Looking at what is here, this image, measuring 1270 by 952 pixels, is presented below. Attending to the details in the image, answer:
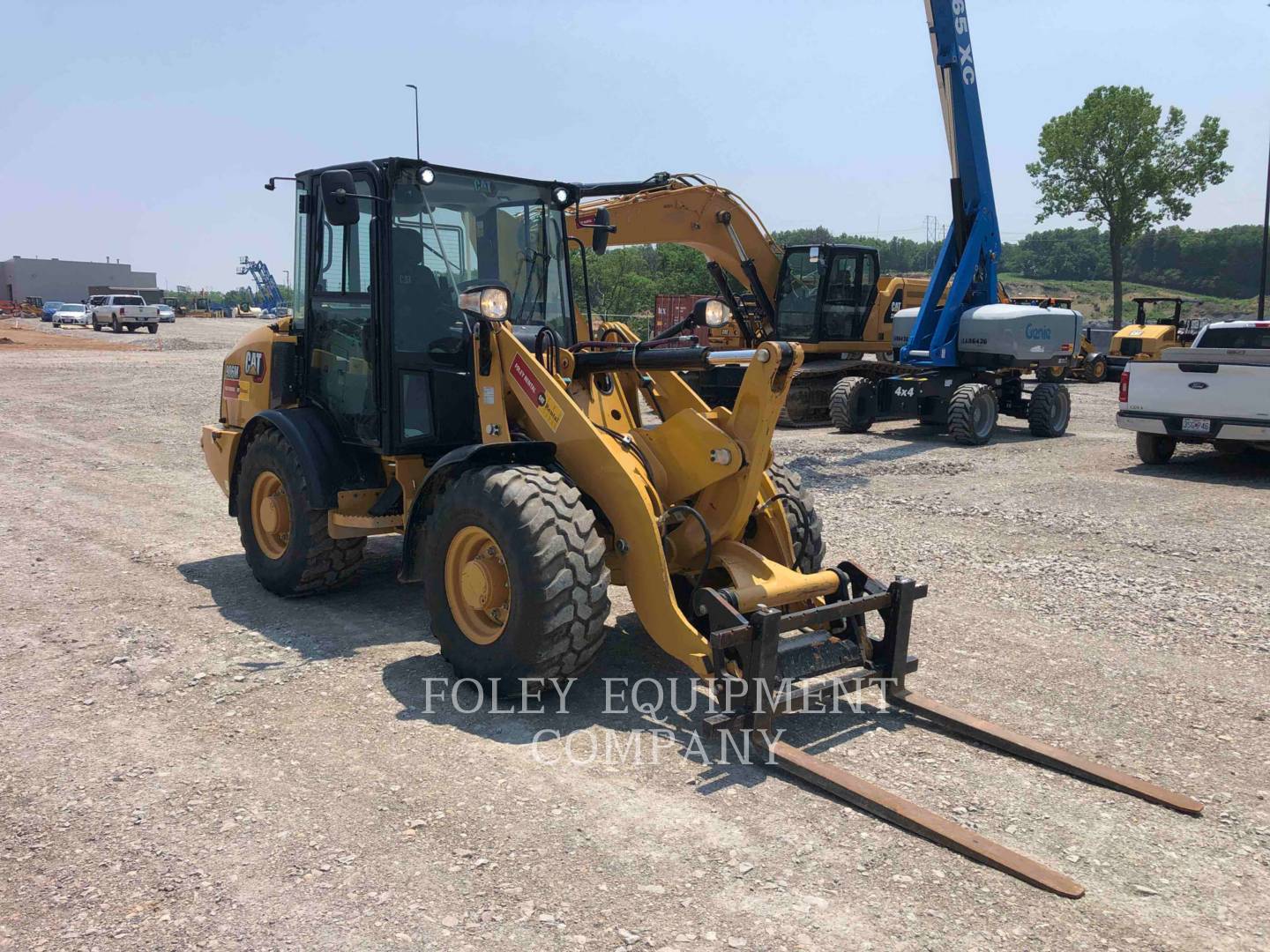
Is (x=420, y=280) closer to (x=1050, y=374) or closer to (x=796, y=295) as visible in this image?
(x=796, y=295)

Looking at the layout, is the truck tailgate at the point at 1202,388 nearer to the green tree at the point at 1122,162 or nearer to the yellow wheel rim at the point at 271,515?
the yellow wheel rim at the point at 271,515

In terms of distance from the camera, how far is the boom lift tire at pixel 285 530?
659 centimetres

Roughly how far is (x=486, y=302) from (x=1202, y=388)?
32.7 feet

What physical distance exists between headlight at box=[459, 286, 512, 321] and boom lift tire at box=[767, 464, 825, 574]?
177 cm

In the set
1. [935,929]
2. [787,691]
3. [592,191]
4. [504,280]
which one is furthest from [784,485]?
[592,191]

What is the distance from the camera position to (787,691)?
4.80m

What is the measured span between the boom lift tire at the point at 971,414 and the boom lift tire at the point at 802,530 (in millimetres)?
10222

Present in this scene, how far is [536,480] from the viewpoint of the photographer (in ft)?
16.6

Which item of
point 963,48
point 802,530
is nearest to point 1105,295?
point 963,48

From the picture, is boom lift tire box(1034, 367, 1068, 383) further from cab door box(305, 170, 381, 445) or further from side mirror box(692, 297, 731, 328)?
cab door box(305, 170, 381, 445)

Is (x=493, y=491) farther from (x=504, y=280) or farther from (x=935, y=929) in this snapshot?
(x=935, y=929)

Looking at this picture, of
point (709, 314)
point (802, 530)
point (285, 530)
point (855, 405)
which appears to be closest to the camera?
point (709, 314)

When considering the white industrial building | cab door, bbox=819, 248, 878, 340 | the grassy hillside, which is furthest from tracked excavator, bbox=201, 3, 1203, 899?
the white industrial building

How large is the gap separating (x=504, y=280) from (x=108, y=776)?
3509 mm
